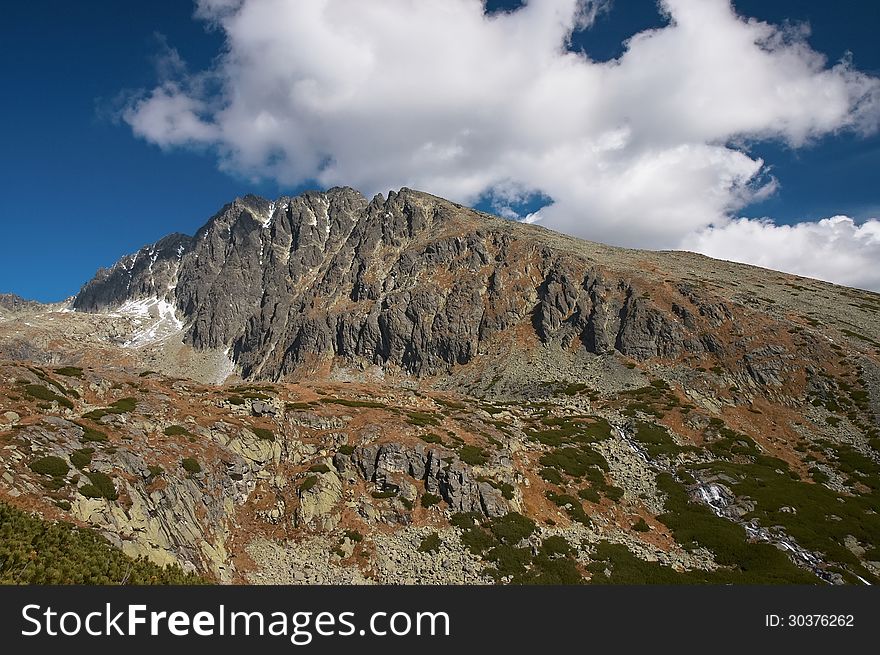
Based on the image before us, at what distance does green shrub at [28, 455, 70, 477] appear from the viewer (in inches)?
1107

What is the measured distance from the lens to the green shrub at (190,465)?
37.5m

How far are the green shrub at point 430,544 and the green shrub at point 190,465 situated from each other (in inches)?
778

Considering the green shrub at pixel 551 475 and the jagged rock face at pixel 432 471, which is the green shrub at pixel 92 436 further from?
the green shrub at pixel 551 475

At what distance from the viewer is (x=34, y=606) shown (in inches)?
576

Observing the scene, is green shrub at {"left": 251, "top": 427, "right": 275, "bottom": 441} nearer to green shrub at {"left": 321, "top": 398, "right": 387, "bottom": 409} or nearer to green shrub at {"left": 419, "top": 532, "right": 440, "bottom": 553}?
green shrub at {"left": 321, "top": 398, "right": 387, "bottom": 409}

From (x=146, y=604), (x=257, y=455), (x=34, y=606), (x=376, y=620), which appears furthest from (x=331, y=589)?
(x=257, y=455)

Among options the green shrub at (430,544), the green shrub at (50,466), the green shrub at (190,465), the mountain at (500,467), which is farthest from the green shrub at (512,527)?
the green shrub at (50,466)

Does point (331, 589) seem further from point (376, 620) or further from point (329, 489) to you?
point (329, 489)

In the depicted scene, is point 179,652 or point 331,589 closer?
point 179,652

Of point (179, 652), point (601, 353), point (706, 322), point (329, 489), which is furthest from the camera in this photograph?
point (601, 353)

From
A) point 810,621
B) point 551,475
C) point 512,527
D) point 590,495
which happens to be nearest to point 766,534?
point 590,495

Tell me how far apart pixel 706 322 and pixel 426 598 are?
112075 mm

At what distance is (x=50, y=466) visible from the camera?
28.8 metres

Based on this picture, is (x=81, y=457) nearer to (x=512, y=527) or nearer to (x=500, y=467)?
(x=512, y=527)
